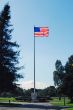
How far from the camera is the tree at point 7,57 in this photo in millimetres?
54372

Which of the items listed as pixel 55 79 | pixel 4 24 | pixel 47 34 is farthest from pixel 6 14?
pixel 55 79

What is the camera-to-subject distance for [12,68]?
59.8 metres

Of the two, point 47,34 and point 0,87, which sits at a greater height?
point 47,34

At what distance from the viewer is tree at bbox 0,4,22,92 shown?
2141 inches

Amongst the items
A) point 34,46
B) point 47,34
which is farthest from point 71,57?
point 47,34

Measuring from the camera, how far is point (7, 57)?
59000 mm

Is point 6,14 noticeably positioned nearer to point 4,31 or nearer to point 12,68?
point 4,31

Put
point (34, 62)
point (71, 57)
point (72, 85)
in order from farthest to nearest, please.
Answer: point (71, 57), point (72, 85), point (34, 62)

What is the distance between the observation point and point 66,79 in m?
80.7

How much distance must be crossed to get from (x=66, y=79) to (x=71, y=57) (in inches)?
542

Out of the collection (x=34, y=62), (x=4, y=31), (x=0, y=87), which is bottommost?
(x=0, y=87)

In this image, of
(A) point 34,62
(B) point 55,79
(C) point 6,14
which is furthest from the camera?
(B) point 55,79

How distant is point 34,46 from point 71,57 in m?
32.4

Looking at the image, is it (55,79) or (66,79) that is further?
(55,79)
